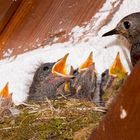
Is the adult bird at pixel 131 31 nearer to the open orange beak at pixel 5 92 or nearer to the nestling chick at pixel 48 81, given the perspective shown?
the nestling chick at pixel 48 81

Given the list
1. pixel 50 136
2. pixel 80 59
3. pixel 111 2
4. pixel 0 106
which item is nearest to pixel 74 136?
pixel 50 136

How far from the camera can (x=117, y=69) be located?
256 centimetres

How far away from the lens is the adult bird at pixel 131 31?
2.56 metres

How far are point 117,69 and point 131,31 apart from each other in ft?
0.76

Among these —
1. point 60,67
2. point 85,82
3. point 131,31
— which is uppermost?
point 131,31

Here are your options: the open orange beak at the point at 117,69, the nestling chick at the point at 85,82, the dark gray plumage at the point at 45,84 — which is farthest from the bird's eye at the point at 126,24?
the dark gray plumage at the point at 45,84

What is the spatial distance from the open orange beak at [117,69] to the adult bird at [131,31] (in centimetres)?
8

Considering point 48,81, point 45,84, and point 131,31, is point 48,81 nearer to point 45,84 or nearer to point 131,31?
point 45,84

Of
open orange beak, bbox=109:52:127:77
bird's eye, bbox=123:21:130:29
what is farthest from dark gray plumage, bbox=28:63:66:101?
bird's eye, bbox=123:21:130:29

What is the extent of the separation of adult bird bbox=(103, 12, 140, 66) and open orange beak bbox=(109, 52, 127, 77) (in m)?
0.08

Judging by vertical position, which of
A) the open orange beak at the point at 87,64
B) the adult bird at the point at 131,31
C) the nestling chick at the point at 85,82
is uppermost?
the adult bird at the point at 131,31

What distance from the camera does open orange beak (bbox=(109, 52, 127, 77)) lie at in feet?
8.25

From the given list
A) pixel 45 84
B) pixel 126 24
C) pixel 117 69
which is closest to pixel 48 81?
pixel 45 84

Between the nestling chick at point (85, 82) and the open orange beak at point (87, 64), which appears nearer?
the nestling chick at point (85, 82)
